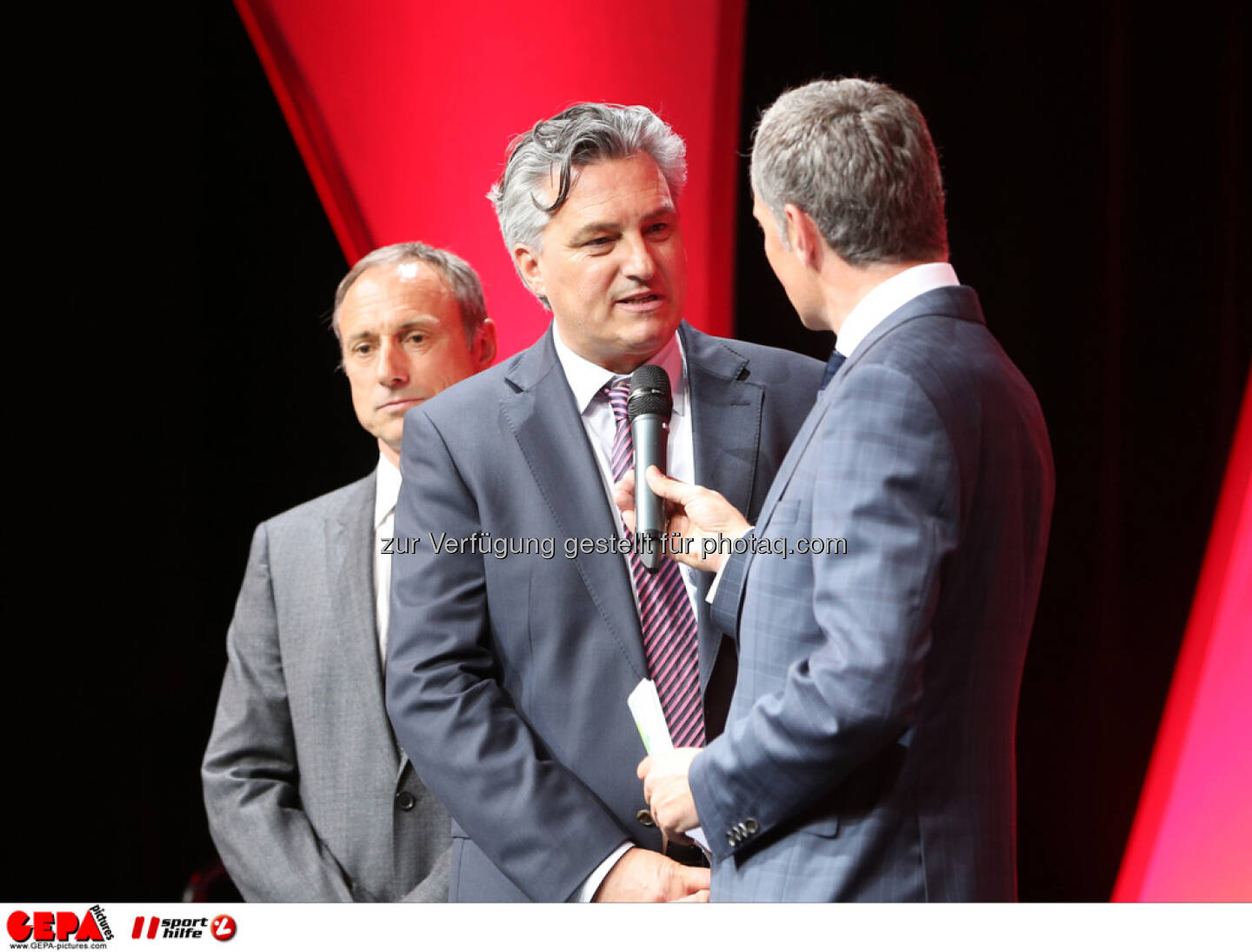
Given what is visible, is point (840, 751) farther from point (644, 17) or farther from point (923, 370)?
point (644, 17)

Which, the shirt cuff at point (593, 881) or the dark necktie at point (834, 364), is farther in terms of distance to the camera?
the shirt cuff at point (593, 881)

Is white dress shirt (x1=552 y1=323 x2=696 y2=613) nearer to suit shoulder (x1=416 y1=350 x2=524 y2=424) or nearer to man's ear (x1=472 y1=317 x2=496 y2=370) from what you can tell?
suit shoulder (x1=416 y1=350 x2=524 y2=424)

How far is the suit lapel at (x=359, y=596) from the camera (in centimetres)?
244

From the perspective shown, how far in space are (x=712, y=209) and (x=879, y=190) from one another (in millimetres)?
984

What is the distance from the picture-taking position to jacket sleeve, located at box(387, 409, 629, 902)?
204 centimetres

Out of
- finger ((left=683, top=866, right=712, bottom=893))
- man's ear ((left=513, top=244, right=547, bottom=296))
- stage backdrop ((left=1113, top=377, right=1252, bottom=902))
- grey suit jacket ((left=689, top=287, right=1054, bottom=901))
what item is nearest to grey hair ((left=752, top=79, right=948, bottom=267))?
grey suit jacket ((left=689, top=287, right=1054, bottom=901))

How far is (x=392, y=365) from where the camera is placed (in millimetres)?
2541

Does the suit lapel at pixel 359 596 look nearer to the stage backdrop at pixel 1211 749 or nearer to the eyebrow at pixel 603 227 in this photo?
the eyebrow at pixel 603 227

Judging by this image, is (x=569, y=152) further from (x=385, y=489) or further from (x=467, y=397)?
(x=385, y=489)

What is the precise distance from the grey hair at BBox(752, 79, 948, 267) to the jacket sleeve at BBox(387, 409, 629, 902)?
772mm

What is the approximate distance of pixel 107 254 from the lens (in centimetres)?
292
